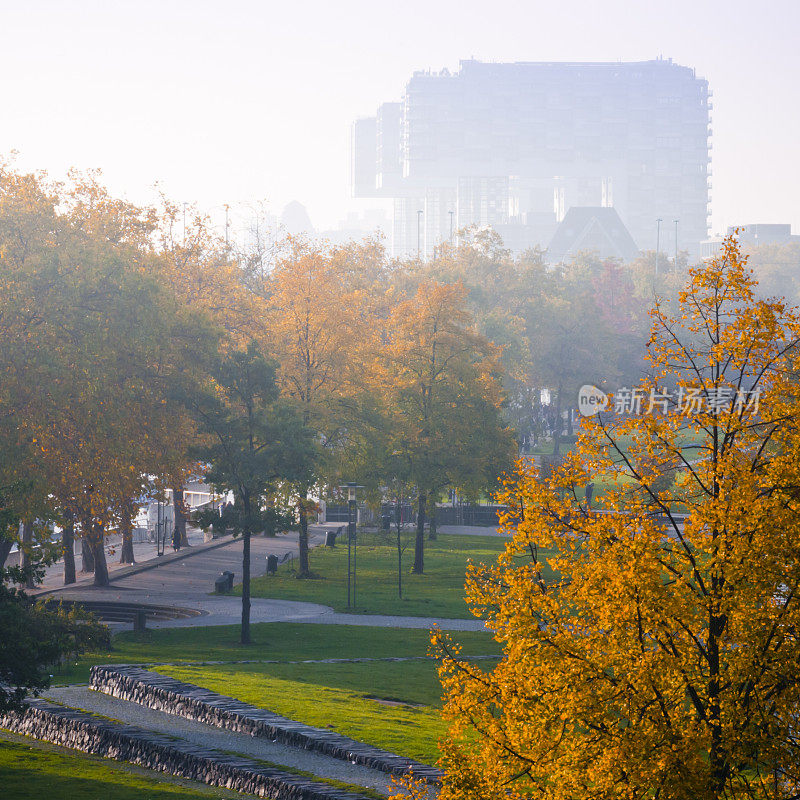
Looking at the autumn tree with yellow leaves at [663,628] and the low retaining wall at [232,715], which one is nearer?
the autumn tree with yellow leaves at [663,628]

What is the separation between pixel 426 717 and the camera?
24.2 metres

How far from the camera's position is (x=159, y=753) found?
804 inches

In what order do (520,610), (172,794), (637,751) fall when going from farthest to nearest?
(172,794)
(520,610)
(637,751)

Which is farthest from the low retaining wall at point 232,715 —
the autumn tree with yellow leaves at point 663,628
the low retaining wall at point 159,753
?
the autumn tree with yellow leaves at point 663,628

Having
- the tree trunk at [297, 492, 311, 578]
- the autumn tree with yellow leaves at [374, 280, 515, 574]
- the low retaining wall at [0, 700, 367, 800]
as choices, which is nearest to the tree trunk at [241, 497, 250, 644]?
the low retaining wall at [0, 700, 367, 800]

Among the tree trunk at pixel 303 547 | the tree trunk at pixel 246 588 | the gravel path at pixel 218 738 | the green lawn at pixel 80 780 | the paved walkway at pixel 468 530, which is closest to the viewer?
the green lawn at pixel 80 780

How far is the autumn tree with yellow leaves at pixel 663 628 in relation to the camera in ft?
38.0

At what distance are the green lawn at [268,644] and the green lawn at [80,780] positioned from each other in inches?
336

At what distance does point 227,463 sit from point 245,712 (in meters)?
13.5

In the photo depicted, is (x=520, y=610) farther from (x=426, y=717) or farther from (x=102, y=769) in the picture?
(x=426, y=717)

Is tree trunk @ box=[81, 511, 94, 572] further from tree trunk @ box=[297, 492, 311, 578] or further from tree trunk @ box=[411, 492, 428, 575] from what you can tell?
tree trunk @ box=[411, 492, 428, 575]

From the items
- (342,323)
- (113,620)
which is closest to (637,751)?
(113,620)

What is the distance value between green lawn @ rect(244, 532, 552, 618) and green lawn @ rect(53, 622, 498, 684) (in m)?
4.51

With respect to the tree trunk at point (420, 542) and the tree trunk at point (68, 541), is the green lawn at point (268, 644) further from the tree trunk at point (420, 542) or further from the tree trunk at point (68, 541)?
the tree trunk at point (420, 542)
